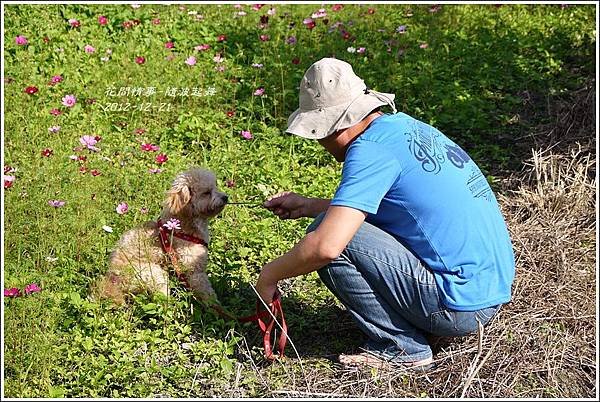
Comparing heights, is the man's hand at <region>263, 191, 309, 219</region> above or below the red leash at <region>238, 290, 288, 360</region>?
above

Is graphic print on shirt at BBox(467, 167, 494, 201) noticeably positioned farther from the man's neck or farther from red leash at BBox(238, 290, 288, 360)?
red leash at BBox(238, 290, 288, 360)

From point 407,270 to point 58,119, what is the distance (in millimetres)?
3544

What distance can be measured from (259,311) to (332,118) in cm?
95

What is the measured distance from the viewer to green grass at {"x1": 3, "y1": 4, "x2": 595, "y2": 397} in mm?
3693

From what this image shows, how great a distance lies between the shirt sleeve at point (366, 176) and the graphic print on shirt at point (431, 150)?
0.39ft

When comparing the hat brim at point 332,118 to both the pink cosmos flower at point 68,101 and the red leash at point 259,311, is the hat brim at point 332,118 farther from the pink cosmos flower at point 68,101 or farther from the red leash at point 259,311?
the pink cosmos flower at point 68,101

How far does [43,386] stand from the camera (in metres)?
3.46

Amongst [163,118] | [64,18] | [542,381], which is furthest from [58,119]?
[542,381]

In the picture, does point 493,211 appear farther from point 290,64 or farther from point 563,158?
point 290,64

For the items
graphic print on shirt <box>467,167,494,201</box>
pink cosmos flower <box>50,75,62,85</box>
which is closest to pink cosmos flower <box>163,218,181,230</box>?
graphic print on shirt <box>467,167,494,201</box>

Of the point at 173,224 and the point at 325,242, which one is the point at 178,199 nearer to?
the point at 173,224

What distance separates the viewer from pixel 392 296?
3426 mm

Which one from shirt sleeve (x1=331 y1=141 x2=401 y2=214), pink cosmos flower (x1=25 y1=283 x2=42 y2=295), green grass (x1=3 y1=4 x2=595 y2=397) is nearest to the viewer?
shirt sleeve (x1=331 y1=141 x2=401 y2=214)

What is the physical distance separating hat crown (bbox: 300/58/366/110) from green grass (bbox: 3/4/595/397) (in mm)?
1186
